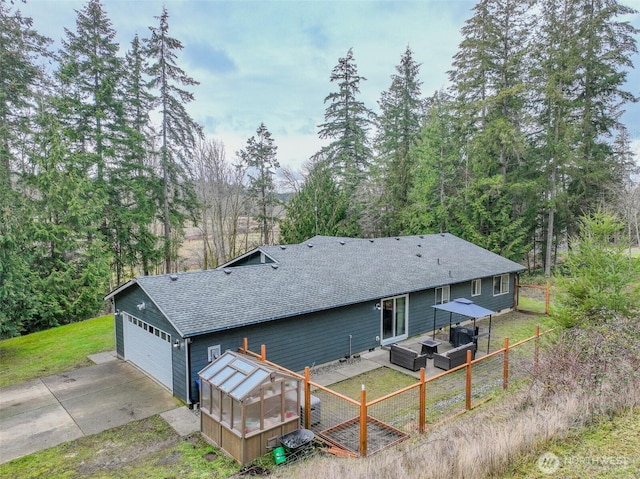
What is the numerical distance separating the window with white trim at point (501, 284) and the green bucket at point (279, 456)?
13.8 metres

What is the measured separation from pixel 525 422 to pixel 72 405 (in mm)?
9747

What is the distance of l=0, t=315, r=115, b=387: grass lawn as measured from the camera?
11.4 meters

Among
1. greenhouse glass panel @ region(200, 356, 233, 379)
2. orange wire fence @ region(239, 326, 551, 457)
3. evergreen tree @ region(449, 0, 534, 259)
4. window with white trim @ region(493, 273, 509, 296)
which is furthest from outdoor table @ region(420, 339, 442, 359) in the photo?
evergreen tree @ region(449, 0, 534, 259)

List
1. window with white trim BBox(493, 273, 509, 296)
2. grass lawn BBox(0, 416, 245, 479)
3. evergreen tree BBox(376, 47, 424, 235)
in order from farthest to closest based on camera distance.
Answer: evergreen tree BBox(376, 47, 424, 235), window with white trim BBox(493, 273, 509, 296), grass lawn BBox(0, 416, 245, 479)

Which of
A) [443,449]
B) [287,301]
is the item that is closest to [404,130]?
[287,301]

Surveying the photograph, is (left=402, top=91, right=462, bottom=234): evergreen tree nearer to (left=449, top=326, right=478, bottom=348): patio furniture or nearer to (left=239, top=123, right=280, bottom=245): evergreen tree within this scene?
(left=239, top=123, right=280, bottom=245): evergreen tree

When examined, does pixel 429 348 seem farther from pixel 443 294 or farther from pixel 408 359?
pixel 443 294

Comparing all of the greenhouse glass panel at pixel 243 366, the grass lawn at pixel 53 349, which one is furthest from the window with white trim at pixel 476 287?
the grass lawn at pixel 53 349

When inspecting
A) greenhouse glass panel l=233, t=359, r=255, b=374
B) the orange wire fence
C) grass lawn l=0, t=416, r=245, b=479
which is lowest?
grass lawn l=0, t=416, r=245, b=479

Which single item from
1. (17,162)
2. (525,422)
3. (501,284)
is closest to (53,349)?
(17,162)

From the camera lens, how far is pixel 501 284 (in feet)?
58.1

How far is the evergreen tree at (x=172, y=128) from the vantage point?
22.5 m

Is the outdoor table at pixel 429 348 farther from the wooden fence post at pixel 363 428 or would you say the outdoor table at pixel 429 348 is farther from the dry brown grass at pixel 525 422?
the wooden fence post at pixel 363 428

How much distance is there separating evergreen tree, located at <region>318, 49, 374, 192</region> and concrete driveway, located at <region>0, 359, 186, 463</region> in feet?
81.0
